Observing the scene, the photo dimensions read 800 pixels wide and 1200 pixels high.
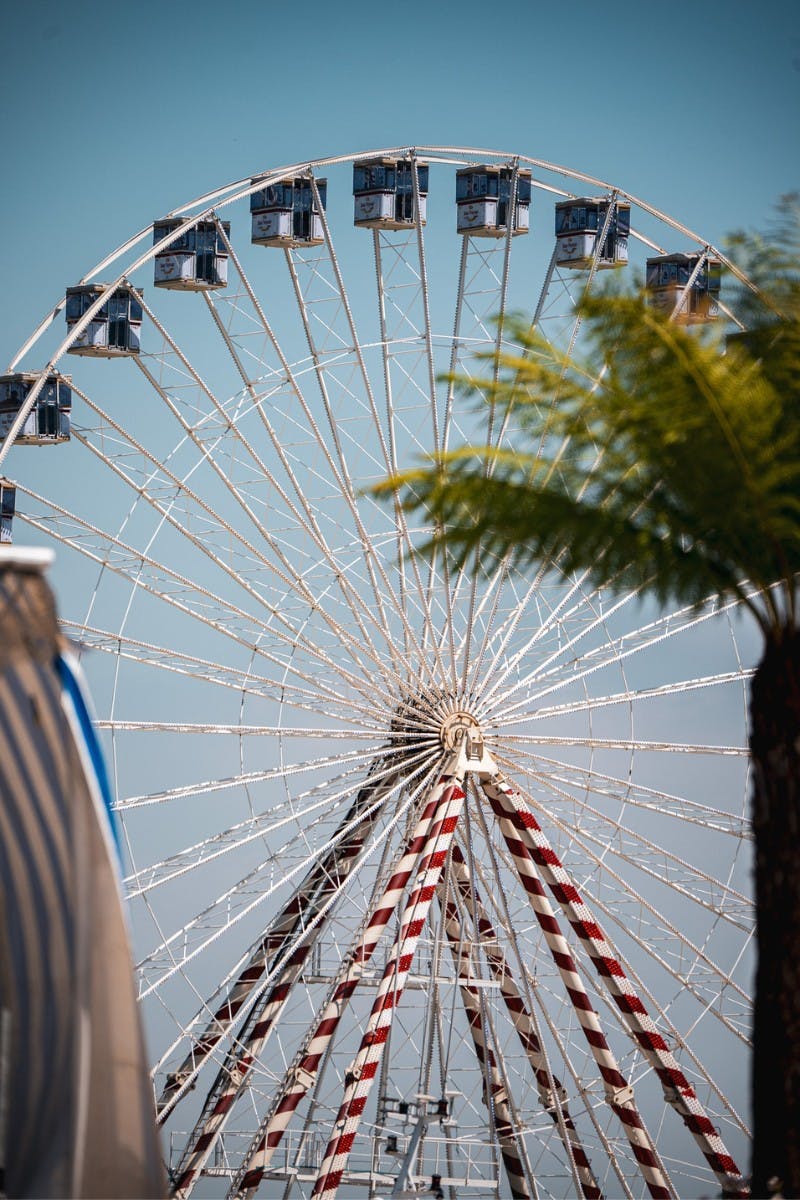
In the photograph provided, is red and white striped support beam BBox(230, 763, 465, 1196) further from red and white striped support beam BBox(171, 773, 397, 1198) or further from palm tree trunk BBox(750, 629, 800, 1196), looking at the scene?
palm tree trunk BBox(750, 629, 800, 1196)

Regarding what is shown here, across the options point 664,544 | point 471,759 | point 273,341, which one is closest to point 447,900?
point 471,759

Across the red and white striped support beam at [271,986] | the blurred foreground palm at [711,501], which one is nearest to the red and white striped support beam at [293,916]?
the red and white striped support beam at [271,986]

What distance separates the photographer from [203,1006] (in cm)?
2981

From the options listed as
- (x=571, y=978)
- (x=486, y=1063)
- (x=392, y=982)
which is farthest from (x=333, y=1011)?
(x=571, y=978)

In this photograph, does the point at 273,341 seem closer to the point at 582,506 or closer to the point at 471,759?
the point at 471,759

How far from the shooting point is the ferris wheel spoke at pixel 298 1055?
31.0 m

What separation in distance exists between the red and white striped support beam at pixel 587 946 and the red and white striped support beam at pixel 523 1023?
4.01 ft

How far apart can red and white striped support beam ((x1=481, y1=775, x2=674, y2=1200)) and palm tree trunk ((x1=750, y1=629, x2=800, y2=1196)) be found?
596 inches

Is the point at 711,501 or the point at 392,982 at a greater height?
the point at 711,501

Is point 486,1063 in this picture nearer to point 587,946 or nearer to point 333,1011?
point 333,1011

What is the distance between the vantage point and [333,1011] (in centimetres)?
3191

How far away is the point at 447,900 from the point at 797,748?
17.4 metres

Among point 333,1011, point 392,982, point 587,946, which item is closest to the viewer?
point 392,982

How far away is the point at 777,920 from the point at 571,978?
1607 centimetres
